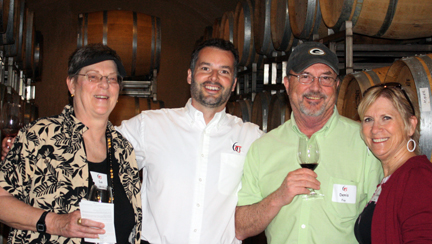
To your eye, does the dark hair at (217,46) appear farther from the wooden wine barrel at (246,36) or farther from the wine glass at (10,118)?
the wooden wine barrel at (246,36)

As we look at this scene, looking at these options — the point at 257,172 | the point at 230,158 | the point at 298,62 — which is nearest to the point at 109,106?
the point at 230,158

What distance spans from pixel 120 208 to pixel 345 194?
1.10 meters

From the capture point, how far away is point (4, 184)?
5.18 ft

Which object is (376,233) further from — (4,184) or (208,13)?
(208,13)

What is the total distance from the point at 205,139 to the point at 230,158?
180 mm

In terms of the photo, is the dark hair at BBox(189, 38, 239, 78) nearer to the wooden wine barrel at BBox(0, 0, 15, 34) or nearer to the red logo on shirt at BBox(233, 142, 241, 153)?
the red logo on shirt at BBox(233, 142, 241, 153)

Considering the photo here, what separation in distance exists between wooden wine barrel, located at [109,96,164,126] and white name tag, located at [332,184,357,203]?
4.27m

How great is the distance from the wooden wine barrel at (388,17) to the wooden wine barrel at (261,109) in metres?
1.72

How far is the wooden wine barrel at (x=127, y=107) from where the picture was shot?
5.63 m

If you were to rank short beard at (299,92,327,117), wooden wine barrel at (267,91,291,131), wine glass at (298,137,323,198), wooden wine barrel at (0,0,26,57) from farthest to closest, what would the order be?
1. wooden wine barrel at (0,0,26,57)
2. wooden wine barrel at (267,91,291,131)
3. short beard at (299,92,327,117)
4. wine glass at (298,137,323,198)

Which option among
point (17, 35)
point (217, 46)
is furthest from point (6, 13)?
point (217, 46)

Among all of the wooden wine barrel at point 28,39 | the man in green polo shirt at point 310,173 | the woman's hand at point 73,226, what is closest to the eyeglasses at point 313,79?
the man in green polo shirt at point 310,173

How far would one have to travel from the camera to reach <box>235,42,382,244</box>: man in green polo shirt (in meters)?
1.79

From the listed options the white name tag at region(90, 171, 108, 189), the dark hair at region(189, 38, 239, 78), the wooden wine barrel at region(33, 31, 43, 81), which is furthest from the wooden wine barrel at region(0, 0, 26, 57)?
the white name tag at region(90, 171, 108, 189)
